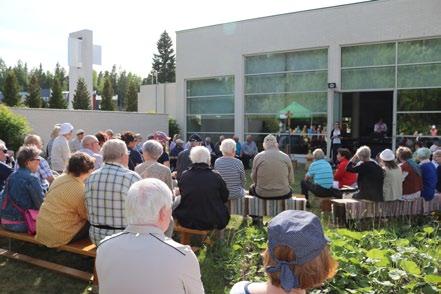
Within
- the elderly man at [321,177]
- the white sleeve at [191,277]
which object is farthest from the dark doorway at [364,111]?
the white sleeve at [191,277]

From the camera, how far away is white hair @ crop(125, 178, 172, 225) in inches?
97.3

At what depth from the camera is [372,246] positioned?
182 inches

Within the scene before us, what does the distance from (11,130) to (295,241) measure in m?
15.0

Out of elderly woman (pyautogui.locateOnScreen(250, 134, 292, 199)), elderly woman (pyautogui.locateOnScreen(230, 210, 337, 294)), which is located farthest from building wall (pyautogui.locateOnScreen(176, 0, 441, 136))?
elderly woman (pyautogui.locateOnScreen(230, 210, 337, 294))

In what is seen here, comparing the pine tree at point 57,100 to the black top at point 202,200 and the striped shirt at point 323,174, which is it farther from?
the black top at point 202,200

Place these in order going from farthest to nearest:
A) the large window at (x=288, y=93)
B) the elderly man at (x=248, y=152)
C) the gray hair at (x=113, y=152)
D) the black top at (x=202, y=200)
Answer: the large window at (x=288, y=93)
the elderly man at (x=248, y=152)
the black top at (x=202, y=200)
the gray hair at (x=113, y=152)

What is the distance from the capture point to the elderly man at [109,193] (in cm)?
442

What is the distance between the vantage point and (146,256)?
236 centimetres

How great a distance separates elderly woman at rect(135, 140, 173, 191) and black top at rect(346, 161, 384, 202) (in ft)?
10.8

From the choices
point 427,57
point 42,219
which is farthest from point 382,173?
point 427,57

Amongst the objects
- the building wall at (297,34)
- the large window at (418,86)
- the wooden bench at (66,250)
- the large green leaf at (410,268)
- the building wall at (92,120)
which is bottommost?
the wooden bench at (66,250)

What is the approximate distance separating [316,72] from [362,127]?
17.9ft

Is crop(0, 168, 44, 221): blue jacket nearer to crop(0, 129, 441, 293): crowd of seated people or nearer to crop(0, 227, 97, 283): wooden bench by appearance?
crop(0, 129, 441, 293): crowd of seated people

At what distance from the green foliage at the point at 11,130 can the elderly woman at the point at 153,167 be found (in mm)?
10308
